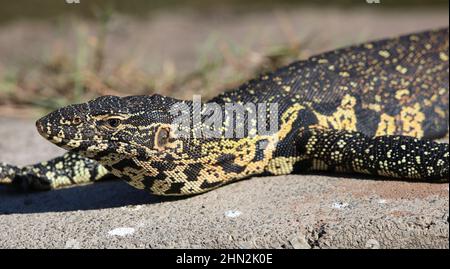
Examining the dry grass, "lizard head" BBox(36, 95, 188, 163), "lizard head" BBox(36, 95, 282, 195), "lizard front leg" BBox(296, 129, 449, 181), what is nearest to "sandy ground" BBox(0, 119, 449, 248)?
"lizard front leg" BBox(296, 129, 449, 181)

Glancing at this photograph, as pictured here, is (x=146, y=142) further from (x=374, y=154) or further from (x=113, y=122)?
(x=374, y=154)

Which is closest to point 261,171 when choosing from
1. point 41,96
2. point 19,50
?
point 41,96

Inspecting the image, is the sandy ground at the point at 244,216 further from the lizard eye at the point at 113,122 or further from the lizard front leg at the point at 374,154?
the lizard eye at the point at 113,122

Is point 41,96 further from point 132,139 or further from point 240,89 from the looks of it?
point 132,139

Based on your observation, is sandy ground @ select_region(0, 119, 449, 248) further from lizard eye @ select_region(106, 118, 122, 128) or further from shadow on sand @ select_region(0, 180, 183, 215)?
→ lizard eye @ select_region(106, 118, 122, 128)

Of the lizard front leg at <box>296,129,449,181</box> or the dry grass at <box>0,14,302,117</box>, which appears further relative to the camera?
the dry grass at <box>0,14,302,117</box>
